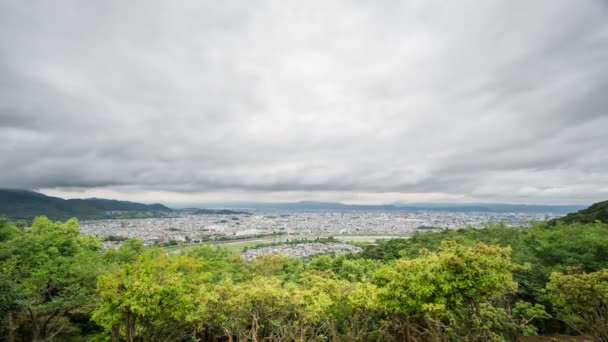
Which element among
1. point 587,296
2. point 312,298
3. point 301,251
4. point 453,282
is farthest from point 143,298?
point 301,251

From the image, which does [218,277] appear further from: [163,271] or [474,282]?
[474,282]

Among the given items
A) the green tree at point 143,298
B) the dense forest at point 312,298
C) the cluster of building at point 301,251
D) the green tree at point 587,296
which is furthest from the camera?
the cluster of building at point 301,251

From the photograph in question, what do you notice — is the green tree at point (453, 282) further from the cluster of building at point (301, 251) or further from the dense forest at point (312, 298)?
the cluster of building at point (301, 251)

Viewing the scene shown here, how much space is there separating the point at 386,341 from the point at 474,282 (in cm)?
856

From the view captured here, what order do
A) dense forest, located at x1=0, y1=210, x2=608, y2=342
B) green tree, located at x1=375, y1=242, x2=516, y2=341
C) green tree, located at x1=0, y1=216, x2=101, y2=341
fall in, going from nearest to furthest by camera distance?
green tree, located at x1=375, y1=242, x2=516, y2=341 → dense forest, located at x1=0, y1=210, x2=608, y2=342 → green tree, located at x1=0, y1=216, x2=101, y2=341

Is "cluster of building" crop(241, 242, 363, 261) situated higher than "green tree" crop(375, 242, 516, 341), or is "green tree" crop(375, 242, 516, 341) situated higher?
"green tree" crop(375, 242, 516, 341)

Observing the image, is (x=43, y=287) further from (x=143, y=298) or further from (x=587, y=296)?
(x=587, y=296)

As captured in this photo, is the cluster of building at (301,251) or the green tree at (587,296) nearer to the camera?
the green tree at (587,296)

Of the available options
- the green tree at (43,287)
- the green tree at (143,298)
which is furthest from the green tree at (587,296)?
the green tree at (43,287)

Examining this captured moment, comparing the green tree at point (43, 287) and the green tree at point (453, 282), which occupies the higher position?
the green tree at point (453, 282)

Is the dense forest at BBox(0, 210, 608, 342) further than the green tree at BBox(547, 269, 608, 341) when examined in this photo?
No

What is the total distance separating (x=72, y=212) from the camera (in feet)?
608

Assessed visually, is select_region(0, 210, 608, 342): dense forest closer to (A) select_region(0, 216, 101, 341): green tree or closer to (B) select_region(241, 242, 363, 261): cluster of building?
(A) select_region(0, 216, 101, 341): green tree

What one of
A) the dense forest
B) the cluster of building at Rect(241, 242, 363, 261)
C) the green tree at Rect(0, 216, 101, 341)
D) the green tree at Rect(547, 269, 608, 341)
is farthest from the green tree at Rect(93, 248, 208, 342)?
the cluster of building at Rect(241, 242, 363, 261)
